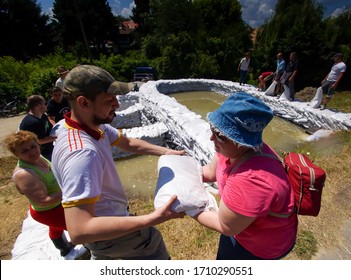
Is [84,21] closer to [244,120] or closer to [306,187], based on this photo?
[244,120]

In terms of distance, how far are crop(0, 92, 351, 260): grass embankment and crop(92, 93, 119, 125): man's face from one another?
219cm

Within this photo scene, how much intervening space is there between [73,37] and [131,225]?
32.1 meters

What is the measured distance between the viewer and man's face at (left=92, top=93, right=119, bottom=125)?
4.48 ft

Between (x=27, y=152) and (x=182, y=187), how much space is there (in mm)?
1719

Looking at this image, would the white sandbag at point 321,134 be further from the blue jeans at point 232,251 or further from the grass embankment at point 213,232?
the blue jeans at point 232,251

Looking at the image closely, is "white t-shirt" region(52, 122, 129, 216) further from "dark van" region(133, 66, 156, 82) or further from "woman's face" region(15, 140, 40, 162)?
"dark van" region(133, 66, 156, 82)

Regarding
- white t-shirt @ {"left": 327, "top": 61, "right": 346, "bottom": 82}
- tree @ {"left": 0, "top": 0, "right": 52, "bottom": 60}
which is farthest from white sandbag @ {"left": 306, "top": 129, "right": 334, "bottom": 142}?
tree @ {"left": 0, "top": 0, "right": 52, "bottom": 60}

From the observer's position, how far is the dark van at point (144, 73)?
61.1 feet

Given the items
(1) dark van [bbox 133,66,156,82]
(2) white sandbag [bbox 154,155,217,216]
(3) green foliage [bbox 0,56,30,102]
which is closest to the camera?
(2) white sandbag [bbox 154,155,217,216]

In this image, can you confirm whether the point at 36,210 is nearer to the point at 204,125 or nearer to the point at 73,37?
the point at 204,125

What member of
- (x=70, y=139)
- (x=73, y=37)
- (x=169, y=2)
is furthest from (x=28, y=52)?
(x=70, y=139)

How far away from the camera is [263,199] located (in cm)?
116

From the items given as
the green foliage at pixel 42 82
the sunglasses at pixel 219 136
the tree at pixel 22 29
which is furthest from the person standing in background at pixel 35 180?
the tree at pixel 22 29

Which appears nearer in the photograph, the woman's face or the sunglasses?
the sunglasses
